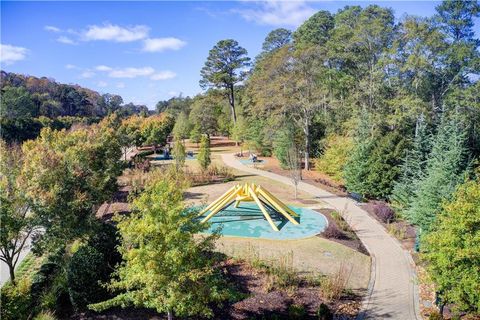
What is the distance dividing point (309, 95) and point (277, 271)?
76.1 ft

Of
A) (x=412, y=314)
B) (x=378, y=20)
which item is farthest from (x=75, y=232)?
(x=378, y=20)

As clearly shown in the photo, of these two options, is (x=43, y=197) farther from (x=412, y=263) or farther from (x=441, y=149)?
(x=441, y=149)

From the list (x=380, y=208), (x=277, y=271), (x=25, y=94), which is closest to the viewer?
(x=277, y=271)

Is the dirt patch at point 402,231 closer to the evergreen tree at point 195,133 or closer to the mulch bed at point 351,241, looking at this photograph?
the mulch bed at point 351,241

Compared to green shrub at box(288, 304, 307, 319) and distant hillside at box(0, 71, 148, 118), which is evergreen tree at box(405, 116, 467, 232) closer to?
green shrub at box(288, 304, 307, 319)

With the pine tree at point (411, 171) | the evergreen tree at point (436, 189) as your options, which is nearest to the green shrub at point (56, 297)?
the evergreen tree at point (436, 189)

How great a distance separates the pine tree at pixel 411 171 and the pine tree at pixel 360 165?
2255mm

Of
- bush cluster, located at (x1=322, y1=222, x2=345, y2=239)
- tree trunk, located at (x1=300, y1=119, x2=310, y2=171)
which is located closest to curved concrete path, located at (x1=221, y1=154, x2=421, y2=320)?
bush cluster, located at (x1=322, y1=222, x2=345, y2=239)

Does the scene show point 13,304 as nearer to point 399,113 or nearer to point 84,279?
point 84,279

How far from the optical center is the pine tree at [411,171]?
21.0 m

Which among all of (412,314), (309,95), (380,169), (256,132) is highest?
(309,95)

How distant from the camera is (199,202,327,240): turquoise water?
758 inches

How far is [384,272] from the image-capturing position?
1488 centimetres

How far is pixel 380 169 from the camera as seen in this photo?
23.5 m
